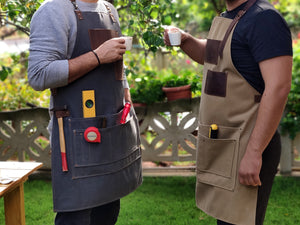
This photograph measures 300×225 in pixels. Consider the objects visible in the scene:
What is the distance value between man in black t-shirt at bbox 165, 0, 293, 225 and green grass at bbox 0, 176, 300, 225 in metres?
1.55

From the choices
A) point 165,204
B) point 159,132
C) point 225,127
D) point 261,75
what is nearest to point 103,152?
point 225,127

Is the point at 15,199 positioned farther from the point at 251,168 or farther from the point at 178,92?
the point at 178,92

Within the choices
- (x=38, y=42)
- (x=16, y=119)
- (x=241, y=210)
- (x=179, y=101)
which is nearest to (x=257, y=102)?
(x=241, y=210)

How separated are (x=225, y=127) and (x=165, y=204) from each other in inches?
80.9

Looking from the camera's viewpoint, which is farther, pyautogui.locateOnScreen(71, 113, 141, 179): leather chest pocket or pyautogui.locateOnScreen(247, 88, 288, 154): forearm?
pyautogui.locateOnScreen(71, 113, 141, 179): leather chest pocket

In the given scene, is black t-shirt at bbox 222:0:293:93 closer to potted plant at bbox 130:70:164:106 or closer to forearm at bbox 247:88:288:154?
forearm at bbox 247:88:288:154

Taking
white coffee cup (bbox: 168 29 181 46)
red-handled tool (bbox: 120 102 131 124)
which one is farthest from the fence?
red-handled tool (bbox: 120 102 131 124)

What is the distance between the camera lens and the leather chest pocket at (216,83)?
1.83 m

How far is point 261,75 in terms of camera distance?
174cm

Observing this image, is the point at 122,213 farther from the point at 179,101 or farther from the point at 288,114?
the point at 288,114

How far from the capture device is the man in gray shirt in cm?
176

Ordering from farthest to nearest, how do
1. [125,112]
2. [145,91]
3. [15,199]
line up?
1. [145,91]
2. [15,199]
3. [125,112]

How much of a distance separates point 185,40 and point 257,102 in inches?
28.8

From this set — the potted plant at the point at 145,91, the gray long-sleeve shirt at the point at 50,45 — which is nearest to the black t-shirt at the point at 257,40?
the gray long-sleeve shirt at the point at 50,45
